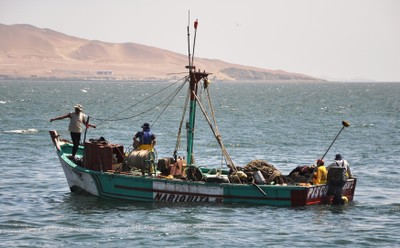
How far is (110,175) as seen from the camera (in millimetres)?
23031

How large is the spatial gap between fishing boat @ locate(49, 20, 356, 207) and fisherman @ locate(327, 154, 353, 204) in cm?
16

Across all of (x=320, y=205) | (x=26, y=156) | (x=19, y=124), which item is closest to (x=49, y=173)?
(x=26, y=156)

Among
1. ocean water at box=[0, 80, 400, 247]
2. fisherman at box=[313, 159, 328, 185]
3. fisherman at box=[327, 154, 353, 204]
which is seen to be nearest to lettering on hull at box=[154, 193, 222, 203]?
ocean water at box=[0, 80, 400, 247]

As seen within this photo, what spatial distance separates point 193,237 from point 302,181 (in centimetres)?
584

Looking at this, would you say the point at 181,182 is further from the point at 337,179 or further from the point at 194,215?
the point at 337,179

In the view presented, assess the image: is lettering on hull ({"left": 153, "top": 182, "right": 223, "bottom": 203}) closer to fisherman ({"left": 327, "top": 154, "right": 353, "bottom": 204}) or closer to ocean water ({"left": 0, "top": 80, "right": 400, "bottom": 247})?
ocean water ({"left": 0, "top": 80, "right": 400, "bottom": 247})

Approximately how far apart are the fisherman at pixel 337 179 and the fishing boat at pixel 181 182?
163mm

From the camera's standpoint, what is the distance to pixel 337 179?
22.6 m

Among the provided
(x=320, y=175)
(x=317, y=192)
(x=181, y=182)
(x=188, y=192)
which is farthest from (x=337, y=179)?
(x=181, y=182)

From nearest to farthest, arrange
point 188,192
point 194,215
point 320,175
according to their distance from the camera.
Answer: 1. point 194,215
2. point 188,192
3. point 320,175

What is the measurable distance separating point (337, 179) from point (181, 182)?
4853 millimetres

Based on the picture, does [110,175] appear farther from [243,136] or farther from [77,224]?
[243,136]

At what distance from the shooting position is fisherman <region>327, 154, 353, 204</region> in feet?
74.1

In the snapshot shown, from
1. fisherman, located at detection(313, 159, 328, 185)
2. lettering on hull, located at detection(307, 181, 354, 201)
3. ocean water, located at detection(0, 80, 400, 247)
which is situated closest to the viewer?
ocean water, located at detection(0, 80, 400, 247)
